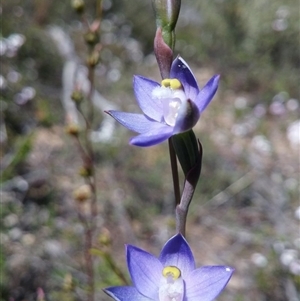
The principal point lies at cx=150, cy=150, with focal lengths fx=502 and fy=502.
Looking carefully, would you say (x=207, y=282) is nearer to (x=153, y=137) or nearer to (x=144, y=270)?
(x=144, y=270)

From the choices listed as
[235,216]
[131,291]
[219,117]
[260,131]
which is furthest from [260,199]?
[131,291]

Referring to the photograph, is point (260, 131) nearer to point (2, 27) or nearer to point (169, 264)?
point (2, 27)

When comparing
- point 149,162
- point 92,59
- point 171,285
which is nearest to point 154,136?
point 171,285

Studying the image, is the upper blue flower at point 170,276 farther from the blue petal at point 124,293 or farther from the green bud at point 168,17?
the green bud at point 168,17

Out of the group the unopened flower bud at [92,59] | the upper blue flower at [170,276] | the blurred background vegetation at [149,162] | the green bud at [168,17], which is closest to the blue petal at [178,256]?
the upper blue flower at [170,276]

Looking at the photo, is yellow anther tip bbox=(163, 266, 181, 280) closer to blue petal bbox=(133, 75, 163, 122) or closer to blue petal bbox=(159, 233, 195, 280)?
blue petal bbox=(159, 233, 195, 280)

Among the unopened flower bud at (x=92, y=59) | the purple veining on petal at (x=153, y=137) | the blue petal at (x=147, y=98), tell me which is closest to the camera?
the purple veining on petal at (x=153, y=137)

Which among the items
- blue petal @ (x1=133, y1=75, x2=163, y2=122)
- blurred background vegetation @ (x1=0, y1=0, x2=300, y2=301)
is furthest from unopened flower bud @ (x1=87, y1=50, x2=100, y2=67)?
blue petal @ (x1=133, y1=75, x2=163, y2=122)
